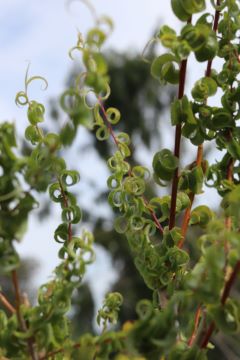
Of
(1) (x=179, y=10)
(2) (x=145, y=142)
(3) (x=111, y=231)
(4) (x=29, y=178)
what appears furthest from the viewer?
(2) (x=145, y=142)

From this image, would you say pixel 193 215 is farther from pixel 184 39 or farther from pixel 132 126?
pixel 132 126

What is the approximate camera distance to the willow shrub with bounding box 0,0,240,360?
1.39ft

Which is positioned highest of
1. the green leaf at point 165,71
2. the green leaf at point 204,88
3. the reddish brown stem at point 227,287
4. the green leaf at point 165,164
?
the green leaf at point 165,71

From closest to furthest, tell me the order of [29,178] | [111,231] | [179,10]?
[29,178]
[179,10]
[111,231]

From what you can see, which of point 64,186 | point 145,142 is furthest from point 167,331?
point 145,142

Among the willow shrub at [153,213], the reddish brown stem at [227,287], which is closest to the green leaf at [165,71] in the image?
the willow shrub at [153,213]

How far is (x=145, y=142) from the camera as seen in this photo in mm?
10938

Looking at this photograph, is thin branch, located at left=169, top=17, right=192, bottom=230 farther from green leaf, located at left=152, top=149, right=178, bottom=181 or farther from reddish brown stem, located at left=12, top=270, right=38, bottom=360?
reddish brown stem, located at left=12, top=270, right=38, bottom=360

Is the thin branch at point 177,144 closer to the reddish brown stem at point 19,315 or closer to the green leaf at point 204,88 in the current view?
the green leaf at point 204,88

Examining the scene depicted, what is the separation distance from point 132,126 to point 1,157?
10634 millimetres

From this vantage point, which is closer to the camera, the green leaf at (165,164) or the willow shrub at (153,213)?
the willow shrub at (153,213)

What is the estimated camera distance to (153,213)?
61 cm

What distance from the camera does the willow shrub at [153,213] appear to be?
0.42m

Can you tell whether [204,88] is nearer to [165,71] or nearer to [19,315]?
[165,71]
